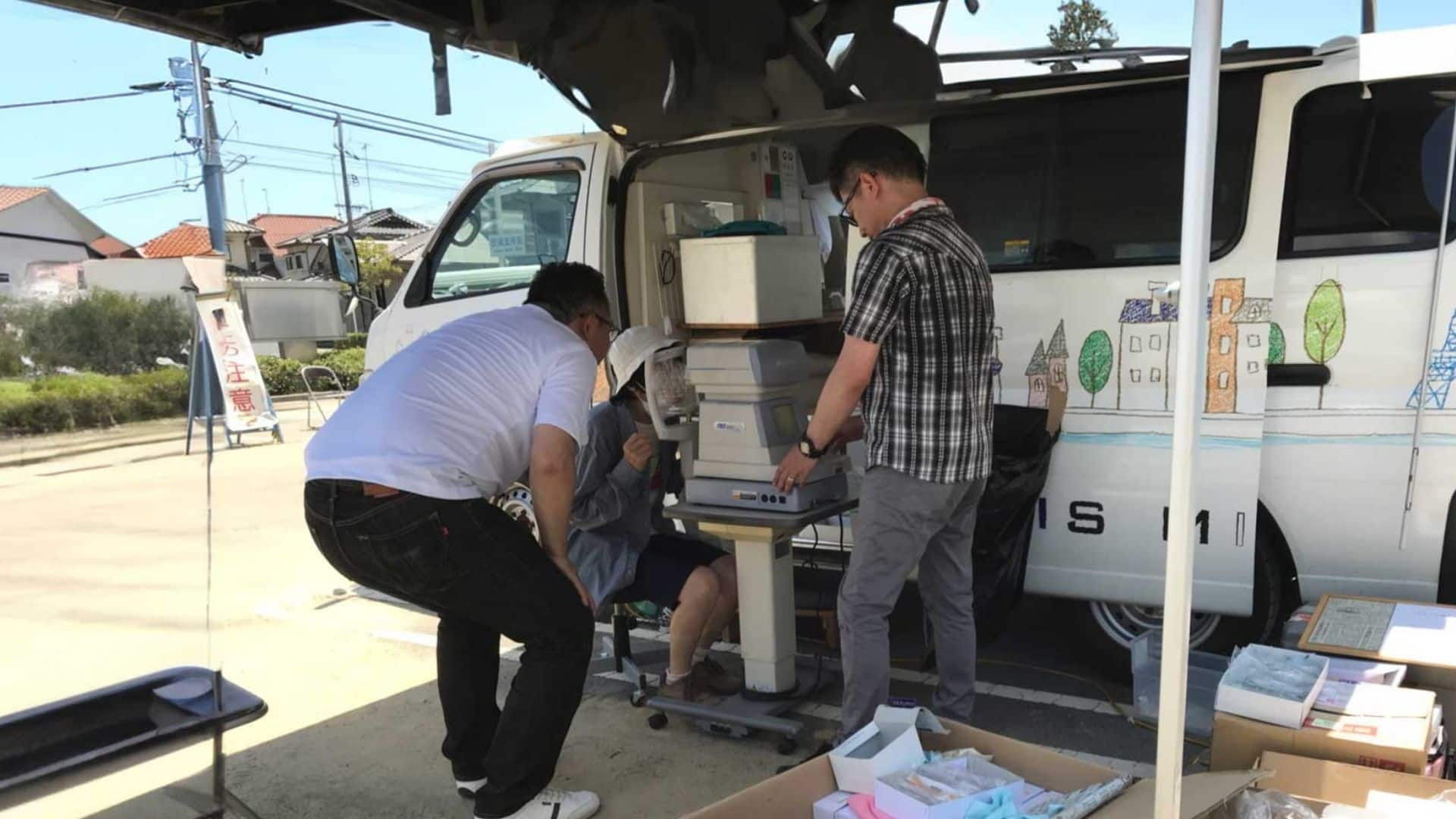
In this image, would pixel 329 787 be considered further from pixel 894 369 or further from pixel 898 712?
pixel 894 369

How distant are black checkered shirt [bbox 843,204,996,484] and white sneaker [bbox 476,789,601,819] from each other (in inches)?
50.1

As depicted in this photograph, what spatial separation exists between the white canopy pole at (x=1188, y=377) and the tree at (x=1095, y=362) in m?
1.74

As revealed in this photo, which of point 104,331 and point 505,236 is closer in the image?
point 104,331

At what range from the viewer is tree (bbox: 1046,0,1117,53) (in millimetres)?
3426

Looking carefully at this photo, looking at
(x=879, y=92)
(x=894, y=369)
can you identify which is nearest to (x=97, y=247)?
(x=894, y=369)

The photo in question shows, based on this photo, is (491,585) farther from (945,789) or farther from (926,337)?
(926,337)

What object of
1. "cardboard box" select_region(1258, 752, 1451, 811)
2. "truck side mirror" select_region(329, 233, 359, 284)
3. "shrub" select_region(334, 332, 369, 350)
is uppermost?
"truck side mirror" select_region(329, 233, 359, 284)

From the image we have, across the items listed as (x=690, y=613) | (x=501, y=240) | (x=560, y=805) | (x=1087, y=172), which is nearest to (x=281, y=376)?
(x=501, y=240)

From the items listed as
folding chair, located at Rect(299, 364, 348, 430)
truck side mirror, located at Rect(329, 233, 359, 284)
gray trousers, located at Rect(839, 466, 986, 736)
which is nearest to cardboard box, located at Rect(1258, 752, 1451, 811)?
gray trousers, located at Rect(839, 466, 986, 736)

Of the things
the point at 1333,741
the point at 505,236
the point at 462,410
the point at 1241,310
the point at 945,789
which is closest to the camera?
the point at 945,789

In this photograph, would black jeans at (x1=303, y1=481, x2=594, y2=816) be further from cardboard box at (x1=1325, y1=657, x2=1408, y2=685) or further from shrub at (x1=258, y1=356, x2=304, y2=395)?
shrub at (x1=258, y1=356, x2=304, y2=395)

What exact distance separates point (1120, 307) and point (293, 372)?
664 inches

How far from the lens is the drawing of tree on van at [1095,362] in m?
3.18

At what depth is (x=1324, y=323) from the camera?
2920mm
